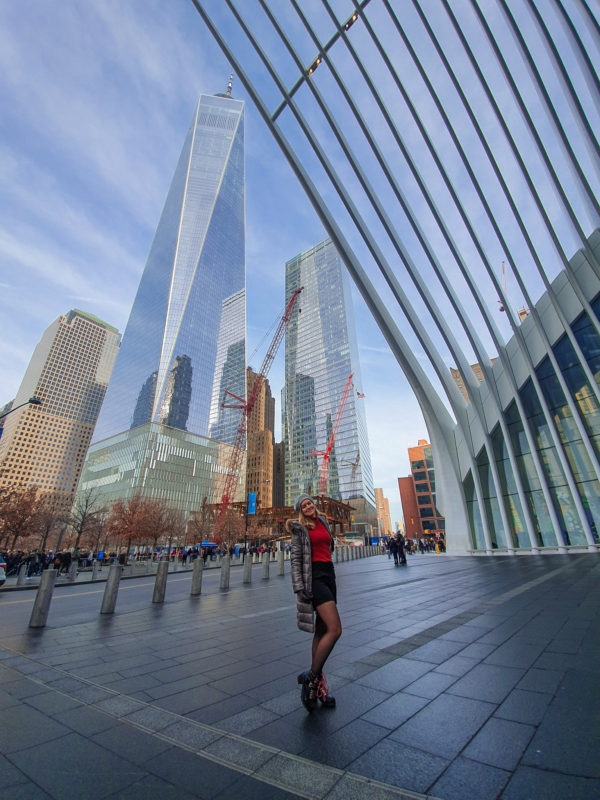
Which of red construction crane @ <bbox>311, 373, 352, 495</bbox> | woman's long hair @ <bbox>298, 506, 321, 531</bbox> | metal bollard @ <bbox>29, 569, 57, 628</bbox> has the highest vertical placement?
red construction crane @ <bbox>311, 373, 352, 495</bbox>

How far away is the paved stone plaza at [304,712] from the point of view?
6.31 ft

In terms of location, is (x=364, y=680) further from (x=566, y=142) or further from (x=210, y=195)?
(x=210, y=195)

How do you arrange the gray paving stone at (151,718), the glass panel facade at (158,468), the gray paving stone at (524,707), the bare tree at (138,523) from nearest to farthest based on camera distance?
the gray paving stone at (524,707), the gray paving stone at (151,718), the bare tree at (138,523), the glass panel facade at (158,468)

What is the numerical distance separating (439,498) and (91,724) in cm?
2596

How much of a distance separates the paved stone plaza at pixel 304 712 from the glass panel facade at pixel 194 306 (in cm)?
9324

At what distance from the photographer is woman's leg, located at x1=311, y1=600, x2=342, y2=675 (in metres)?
Result: 2.90

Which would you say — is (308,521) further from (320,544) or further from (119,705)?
(119,705)

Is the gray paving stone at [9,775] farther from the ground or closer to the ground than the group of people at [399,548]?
closer to the ground

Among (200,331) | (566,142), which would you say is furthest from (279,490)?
(566,142)

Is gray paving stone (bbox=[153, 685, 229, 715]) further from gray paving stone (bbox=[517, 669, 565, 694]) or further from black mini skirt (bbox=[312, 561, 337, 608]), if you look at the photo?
gray paving stone (bbox=[517, 669, 565, 694])

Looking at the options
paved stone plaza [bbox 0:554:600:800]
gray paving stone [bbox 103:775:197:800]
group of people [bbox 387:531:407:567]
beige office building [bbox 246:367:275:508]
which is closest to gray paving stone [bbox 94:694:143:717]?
paved stone plaza [bbox 0:554:600:800]

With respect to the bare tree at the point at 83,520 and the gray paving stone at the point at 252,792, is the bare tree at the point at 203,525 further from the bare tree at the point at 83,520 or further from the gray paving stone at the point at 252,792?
the gray paving stone at the point at 252,792

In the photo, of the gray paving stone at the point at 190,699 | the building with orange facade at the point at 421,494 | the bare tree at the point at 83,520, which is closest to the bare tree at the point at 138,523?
the bare tree at the point at 83,520

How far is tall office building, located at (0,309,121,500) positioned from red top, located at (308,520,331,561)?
132500 millimetres
